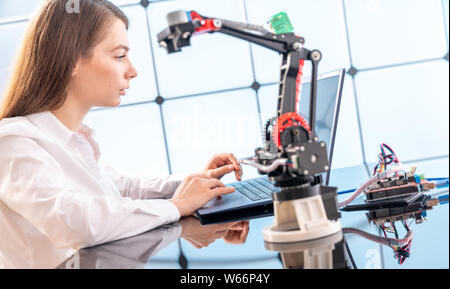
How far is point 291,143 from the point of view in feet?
2.02

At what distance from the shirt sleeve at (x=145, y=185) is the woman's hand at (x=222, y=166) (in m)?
0.07

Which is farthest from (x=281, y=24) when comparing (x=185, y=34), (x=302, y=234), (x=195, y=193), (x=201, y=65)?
(x=201, y=65)

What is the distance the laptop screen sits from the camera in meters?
0.96

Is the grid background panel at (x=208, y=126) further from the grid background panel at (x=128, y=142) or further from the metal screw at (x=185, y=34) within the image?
the metal screw at (x=185, y=34)

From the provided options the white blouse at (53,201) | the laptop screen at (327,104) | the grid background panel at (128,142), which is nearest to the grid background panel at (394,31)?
the grid background panel at (128,142)

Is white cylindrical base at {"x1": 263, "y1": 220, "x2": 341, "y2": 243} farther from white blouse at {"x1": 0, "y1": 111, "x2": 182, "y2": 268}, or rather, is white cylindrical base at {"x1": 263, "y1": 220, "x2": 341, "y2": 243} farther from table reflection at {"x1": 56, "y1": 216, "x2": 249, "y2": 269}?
white blouse at {"x1": 0, "y1": 111, "x2": 182, "y2": 268}

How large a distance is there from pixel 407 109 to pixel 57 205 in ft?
6.71

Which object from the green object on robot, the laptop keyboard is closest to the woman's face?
the laptop keyboard

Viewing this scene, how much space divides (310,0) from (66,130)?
1.64 meters

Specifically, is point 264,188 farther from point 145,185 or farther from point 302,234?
point 302,234

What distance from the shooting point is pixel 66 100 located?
3.32 feet

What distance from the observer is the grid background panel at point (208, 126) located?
2357 millimetres
